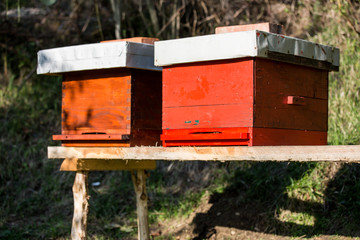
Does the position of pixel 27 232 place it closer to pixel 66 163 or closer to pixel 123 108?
pixel 66 163

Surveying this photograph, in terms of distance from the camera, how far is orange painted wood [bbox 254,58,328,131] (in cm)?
297

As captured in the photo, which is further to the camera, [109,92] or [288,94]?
[109,92]

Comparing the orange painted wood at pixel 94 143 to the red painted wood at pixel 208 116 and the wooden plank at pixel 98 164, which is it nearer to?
the wooden plank at pixel 98 164

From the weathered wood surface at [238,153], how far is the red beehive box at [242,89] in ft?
0.21

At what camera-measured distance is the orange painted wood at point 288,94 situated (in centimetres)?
297

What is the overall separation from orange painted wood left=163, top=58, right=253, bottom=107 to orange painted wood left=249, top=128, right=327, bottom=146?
0.71 feet

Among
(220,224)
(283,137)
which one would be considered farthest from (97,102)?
(220,224)

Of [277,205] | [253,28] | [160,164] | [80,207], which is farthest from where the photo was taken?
[160,164]

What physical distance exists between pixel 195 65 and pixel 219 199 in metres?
3.04

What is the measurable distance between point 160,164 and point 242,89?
4.10m

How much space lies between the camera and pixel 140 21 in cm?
841

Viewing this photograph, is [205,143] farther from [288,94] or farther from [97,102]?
[97,102]

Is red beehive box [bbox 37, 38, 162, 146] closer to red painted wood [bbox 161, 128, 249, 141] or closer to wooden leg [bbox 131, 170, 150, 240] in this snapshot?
red painted wood [bbox 161, 128, 249, 141]

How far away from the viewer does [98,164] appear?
4336 mm
